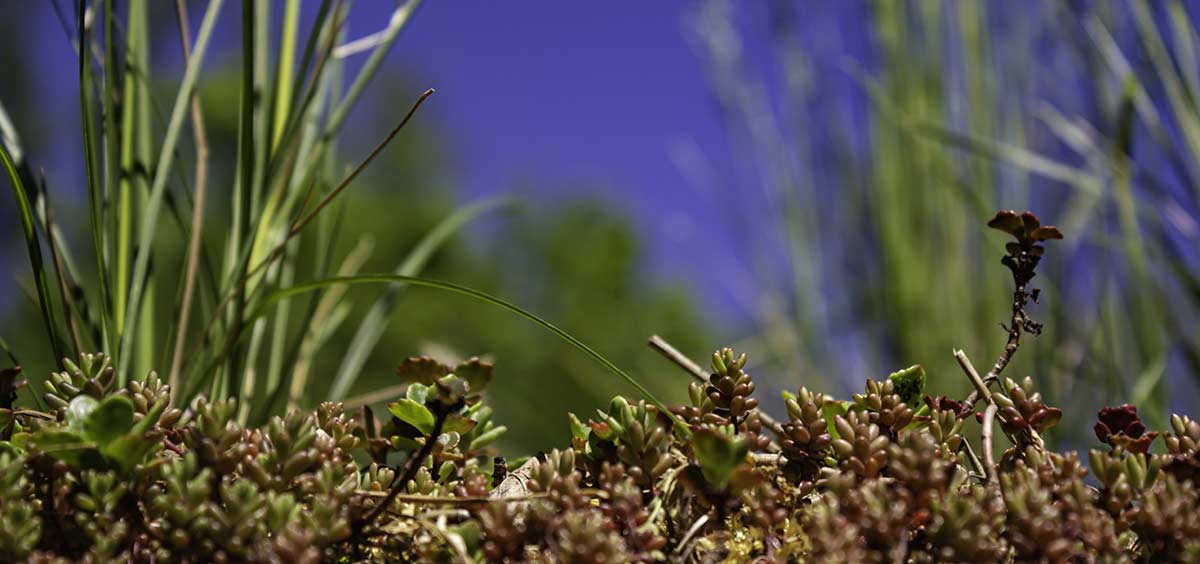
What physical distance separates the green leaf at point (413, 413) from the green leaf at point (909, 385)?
0.25 metres

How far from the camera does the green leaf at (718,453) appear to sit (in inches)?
14.3

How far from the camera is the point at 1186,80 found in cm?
107

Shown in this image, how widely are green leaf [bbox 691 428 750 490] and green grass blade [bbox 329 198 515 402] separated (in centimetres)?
51

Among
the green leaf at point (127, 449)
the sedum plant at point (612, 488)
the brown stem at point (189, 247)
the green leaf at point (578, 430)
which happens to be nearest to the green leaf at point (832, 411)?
the sedum plant at point (612, 488)

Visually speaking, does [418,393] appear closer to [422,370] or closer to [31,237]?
[422,370]

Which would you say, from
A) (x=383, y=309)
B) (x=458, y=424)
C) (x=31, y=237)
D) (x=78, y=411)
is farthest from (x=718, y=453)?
(x=383, y=309)

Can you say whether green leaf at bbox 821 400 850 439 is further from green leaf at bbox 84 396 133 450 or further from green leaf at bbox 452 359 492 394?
green leaf at bbox 84 396 133 450

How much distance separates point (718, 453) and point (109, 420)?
0.24 meters

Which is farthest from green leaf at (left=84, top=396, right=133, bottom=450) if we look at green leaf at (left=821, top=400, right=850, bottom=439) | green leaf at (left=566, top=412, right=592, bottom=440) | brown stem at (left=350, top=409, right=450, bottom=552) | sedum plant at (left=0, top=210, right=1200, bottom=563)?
green leaf at (left=821, top=400, right=850, bottom=439)

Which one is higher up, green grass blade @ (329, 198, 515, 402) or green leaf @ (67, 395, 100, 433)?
green grass blade @ (329, 198, 515, 402)

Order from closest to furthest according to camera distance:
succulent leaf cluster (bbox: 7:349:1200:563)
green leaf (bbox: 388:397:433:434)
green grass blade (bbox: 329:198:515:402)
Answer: succulent leaf cluster (bbox: 7:349:1200:563)
green leaf (bbox: 388:397:433:434)
green grass blade (bbox: 329:198:515:402)

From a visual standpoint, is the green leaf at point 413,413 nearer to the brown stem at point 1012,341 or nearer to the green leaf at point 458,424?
the green leaf at point 458,424

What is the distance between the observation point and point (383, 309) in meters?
0.93

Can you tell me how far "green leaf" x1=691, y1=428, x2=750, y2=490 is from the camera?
0.36m
